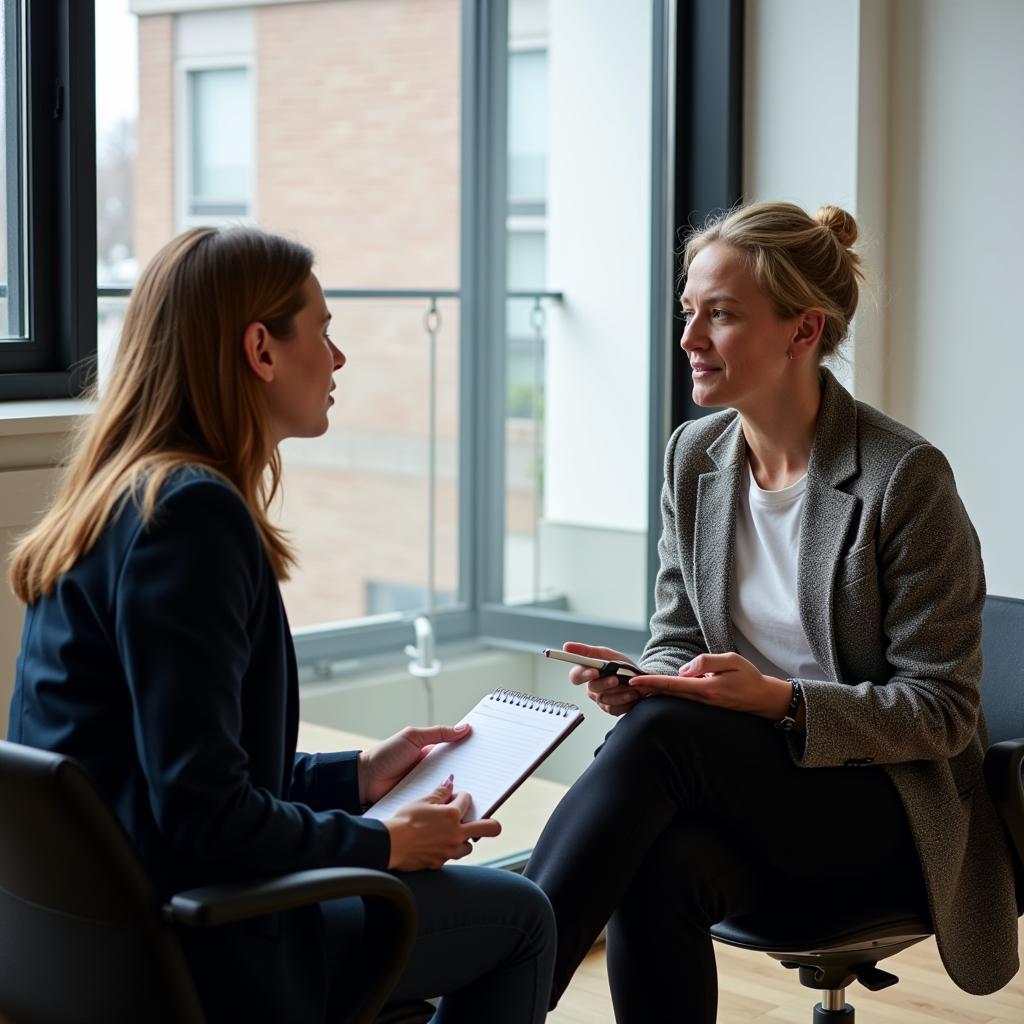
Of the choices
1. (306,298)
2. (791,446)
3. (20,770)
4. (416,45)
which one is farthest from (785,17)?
(416,45)

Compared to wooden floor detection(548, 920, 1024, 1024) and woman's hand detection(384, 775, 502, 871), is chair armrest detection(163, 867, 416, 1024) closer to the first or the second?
woman's hand detection(384, 775, 502, 871)

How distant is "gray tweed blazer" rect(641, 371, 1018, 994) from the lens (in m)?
1.80

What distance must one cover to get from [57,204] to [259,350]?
0.90 meters

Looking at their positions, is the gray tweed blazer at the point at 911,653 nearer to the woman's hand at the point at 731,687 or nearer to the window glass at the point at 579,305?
the woman's hand at the point at 731,687

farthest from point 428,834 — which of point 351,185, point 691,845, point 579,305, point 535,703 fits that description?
point 351,185

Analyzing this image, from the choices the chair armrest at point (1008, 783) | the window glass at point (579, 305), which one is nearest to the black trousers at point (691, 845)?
the chair armrest at point (1008, 783)

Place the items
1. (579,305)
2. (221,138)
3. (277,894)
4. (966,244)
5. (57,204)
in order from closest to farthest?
(277,894), (57,204), (966,244), (579,305), (221,138)

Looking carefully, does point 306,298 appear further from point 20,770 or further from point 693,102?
point 693,102

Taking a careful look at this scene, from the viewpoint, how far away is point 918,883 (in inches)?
71.0

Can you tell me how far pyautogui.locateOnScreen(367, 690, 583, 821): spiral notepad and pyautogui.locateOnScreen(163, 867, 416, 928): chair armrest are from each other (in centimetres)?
25

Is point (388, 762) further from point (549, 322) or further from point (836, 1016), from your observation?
point (549, 322)

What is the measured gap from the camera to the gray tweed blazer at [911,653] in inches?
70.9

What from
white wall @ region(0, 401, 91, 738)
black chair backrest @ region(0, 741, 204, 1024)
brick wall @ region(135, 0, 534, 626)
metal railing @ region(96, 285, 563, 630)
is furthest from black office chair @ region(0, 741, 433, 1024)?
brick wall @ region(135, 0, 534, 626)

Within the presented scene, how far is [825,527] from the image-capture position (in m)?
1.94
